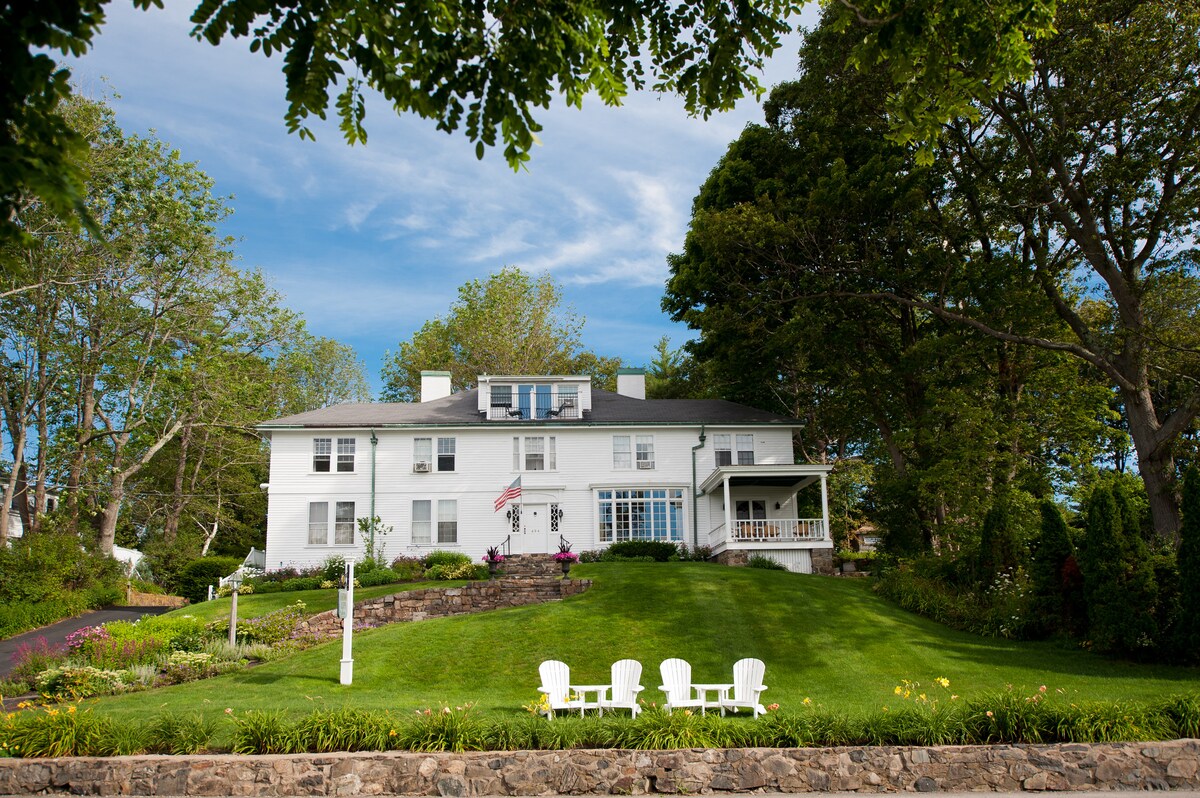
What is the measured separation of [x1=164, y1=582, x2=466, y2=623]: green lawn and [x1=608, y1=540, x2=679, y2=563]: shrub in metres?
6.61

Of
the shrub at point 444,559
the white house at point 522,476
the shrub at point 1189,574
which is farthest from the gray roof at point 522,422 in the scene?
the shrub at point 1189,574

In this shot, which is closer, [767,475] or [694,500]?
[767,475]

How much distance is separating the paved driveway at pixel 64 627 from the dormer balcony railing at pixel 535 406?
12611 mm

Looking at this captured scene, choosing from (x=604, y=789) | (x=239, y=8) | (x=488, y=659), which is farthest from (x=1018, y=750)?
(x=239, y=8)

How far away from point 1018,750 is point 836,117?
65.4 feet

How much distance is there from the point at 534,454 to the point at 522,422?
4.02ft

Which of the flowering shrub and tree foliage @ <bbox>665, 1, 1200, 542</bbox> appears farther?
tree foliage @ <bbox>665, 1, 1200, 542</bbox>

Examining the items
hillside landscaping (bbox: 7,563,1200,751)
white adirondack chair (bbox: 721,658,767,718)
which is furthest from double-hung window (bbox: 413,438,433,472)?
white adirondack chair (bbox: 721,658,767,718)

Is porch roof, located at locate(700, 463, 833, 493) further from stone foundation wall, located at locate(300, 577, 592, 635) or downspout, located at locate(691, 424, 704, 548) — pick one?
stone foundation wall, located at locate(300, 577, 592, 635)

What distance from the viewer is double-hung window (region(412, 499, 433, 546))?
30547 mm

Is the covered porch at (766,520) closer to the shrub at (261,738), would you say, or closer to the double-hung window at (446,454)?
the double-hung window at (446,454)

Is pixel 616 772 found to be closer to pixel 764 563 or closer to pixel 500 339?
pixel 764 563

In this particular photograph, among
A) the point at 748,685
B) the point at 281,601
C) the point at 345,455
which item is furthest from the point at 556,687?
the point at 345,455

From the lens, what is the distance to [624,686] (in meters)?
12.9
